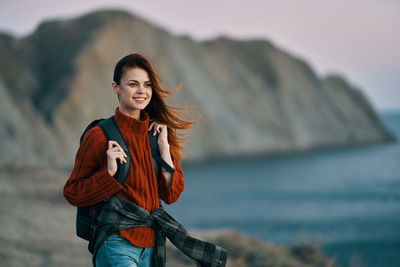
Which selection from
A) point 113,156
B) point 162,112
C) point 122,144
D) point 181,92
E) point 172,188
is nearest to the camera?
point 113,156

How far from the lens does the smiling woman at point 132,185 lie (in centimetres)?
213

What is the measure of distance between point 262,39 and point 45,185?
4294cm

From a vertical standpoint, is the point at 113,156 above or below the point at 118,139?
below

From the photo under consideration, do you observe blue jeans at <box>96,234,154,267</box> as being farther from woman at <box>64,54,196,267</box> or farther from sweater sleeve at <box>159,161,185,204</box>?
sweater sleeve at <box>159,161,185,204</box>

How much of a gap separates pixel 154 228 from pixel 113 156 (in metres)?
0.46

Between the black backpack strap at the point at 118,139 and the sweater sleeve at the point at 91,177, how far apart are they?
1.2 inches

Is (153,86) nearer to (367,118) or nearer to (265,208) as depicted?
(265,208)

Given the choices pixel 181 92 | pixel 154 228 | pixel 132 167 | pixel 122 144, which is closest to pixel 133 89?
pixel 122 144

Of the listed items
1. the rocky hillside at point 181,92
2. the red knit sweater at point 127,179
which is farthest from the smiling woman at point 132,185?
the rocky hillside at point 181,92

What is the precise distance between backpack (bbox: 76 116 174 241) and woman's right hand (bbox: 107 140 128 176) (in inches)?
1.9

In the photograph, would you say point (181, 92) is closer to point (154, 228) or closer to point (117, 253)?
point (154, 228)

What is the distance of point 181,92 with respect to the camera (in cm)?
3756

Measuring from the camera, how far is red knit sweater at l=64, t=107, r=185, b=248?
211cm

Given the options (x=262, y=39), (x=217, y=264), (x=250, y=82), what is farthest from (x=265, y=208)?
(x=262, y=39)
